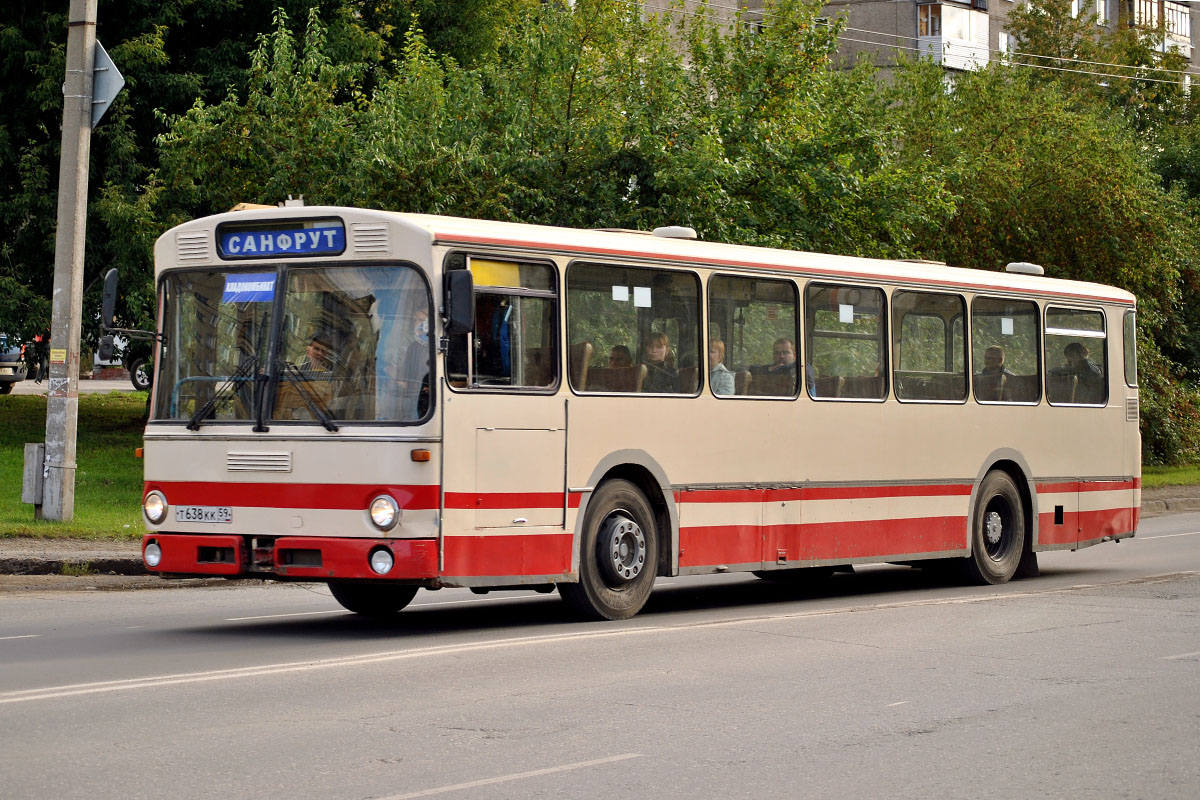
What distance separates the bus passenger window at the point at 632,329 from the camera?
1224cm

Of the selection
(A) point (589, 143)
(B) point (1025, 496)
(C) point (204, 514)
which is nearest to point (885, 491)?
(B) point (1025, 496)

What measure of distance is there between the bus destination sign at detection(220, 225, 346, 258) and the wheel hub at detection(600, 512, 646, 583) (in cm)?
288

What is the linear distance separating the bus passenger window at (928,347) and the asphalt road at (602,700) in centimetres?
230

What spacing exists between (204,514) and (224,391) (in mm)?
855

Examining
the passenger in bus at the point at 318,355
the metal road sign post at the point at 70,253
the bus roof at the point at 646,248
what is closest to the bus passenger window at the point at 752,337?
the bus roof at the point at 646,248

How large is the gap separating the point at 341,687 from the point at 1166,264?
26538mm

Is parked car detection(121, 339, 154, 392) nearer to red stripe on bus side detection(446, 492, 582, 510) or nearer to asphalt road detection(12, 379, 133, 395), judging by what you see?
asphalt road detection(12, 379, 133, 395)

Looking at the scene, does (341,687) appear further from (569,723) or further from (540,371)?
(540,371)

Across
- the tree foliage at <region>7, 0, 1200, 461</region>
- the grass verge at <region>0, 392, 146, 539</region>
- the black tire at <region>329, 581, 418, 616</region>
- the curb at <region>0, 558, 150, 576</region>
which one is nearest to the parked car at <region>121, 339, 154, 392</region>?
the grass verge at <region>0, 392, 146, 539</region>

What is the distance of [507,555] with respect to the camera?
37.9ft

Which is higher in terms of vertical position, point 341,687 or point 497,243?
point 497,243

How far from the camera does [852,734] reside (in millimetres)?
7871

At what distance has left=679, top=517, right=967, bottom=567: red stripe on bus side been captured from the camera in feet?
43.3

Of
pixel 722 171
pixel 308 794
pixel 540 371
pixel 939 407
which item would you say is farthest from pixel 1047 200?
pixel 308 794
